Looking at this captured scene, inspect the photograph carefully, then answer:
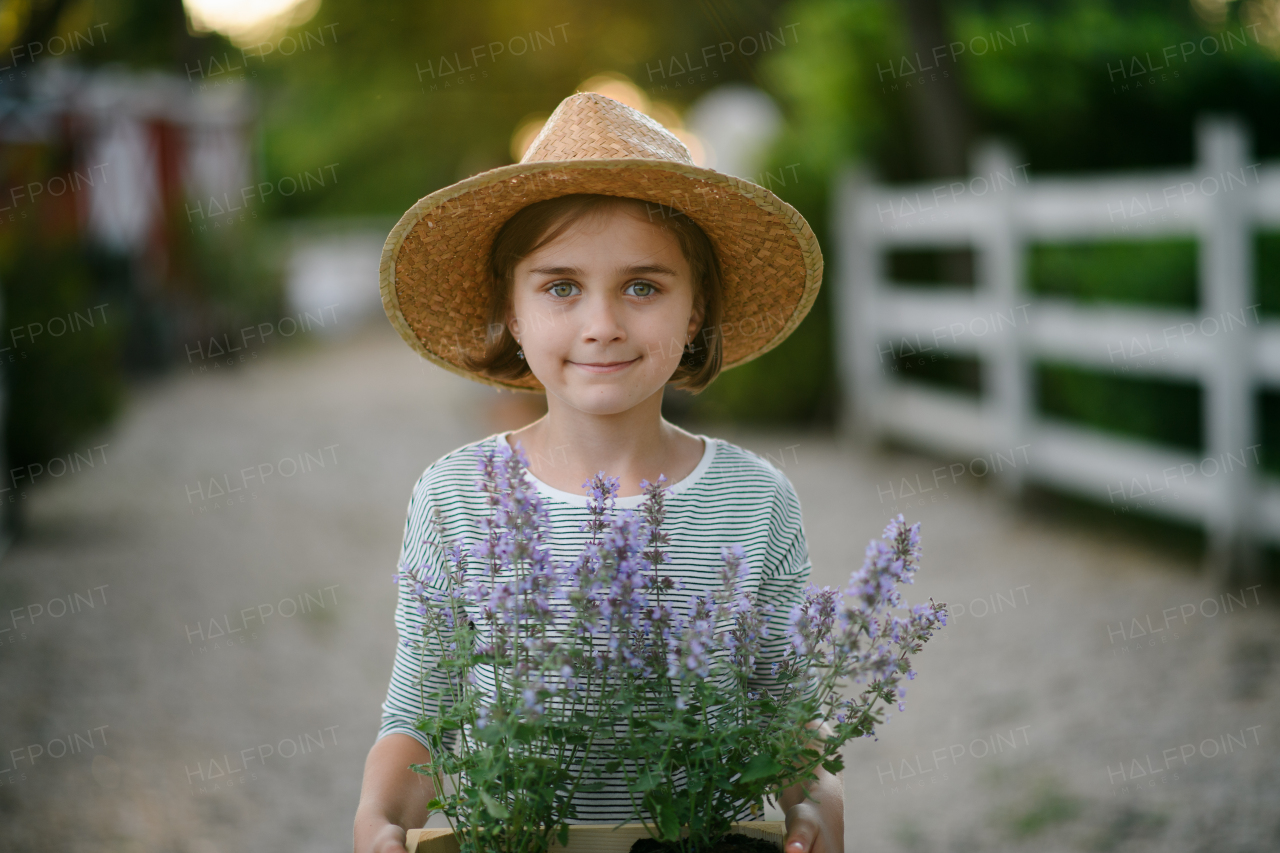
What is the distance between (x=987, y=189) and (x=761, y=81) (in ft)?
40.3

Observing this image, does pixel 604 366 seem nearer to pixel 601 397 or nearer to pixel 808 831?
pixel 601 397

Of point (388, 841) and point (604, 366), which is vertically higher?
point (604, 366)

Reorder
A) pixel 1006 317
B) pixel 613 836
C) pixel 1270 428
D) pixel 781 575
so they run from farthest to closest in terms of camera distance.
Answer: pixel 1006 317
pixel 1270 428
pixel 781 575
pixel 613 836

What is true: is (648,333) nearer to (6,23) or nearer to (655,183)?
(655,183)

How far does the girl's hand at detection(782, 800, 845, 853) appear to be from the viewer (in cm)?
132

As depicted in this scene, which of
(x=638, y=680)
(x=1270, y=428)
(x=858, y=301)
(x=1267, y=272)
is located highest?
(x=858, y=301)

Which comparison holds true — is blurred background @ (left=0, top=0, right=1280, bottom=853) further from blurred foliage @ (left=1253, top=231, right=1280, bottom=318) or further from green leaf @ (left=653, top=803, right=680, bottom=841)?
green leaf @ (left=653, top=803, right=680, bottom=841)

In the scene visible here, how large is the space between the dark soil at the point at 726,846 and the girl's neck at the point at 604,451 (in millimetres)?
542

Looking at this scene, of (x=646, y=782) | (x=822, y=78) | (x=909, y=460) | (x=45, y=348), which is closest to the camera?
(x=646, y=782)

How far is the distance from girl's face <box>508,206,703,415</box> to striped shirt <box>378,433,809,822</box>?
16 cm

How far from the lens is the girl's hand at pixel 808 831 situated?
4.34 ft

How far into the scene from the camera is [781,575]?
A: 168 centimetres

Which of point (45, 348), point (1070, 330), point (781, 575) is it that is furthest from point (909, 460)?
point (781, 575)

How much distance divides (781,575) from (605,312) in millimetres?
450
